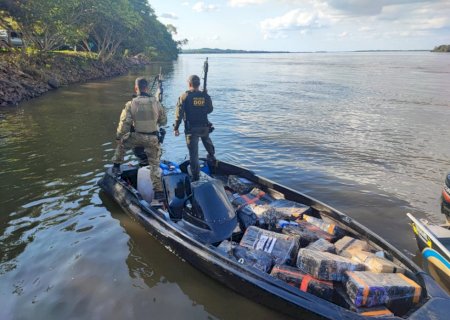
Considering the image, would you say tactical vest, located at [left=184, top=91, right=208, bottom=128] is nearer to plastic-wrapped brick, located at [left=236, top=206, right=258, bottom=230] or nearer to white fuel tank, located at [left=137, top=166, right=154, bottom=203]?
white fuel tank, located at [left=137, top=166, right=154, bottom=203]

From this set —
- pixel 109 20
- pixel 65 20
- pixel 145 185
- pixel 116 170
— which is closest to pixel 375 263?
pixel 145 185

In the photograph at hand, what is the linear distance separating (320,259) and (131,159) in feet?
30.1

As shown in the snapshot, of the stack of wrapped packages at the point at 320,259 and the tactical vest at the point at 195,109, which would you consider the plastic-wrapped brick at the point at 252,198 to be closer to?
the stack of wrapped packages at the point at 320,259

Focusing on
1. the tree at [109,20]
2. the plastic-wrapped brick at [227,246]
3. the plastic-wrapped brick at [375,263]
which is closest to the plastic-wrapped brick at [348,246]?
the plastic-wrapped brick at [375,263]

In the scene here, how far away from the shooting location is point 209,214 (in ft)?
21.6

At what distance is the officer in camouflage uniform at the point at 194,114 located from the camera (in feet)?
28.7

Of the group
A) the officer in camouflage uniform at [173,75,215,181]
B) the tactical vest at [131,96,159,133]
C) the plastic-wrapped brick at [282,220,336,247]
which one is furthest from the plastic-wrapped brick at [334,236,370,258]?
the tactical vest at [131,96,159,133]

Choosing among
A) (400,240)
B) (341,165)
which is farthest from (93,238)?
(341,165)

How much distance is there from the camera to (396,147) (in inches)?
597

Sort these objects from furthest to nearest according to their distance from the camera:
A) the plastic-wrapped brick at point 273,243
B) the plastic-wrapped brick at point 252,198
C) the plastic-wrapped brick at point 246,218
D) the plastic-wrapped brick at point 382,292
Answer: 1. the plastic-wrapped brick at point 252,198
2. the plastic-wrapped brick at point 246,218
3. the plastic-wrapped brick at point 273,243
4. the plastic-wrapped brick at point 382,292

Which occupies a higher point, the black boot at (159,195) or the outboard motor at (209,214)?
the outboard motor at (209,214)

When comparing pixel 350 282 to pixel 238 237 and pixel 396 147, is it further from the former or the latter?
pixel 396 147

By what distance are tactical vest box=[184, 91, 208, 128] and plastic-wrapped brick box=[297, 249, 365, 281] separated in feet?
15.3

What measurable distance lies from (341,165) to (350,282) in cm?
842
